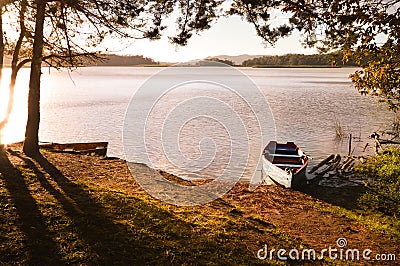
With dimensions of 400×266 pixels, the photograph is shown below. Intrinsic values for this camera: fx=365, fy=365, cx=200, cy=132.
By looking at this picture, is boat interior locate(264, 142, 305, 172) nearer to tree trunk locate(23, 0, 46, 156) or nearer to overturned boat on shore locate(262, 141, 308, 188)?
overturned boat on shore locate(262, 141, 308, 188)

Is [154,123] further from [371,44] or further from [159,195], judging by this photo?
[371,44]

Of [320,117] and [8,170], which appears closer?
[8,170]

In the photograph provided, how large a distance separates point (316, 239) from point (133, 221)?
222 inches

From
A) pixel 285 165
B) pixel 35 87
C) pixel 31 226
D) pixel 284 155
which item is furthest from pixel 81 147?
pixel 31 226

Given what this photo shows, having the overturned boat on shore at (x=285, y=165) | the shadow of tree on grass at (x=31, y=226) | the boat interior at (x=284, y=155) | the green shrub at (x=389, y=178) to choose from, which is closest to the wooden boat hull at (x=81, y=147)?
the overturned boat on shore at (x=285, y=165)

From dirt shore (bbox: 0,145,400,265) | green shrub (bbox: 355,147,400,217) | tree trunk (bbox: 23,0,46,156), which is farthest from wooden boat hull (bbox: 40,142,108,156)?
green shrub (bbox: 355,147,400,217)

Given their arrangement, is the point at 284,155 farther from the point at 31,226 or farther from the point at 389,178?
the point at 31,226

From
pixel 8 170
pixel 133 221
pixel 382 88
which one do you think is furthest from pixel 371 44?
pixel 8 170

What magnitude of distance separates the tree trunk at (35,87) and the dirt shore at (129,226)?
0.78 m

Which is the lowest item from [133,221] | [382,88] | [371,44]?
[133,221]

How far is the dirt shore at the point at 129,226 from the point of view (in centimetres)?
639

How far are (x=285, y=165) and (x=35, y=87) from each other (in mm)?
13641

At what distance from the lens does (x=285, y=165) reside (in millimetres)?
20969

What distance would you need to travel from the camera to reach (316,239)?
1062 centimetres
